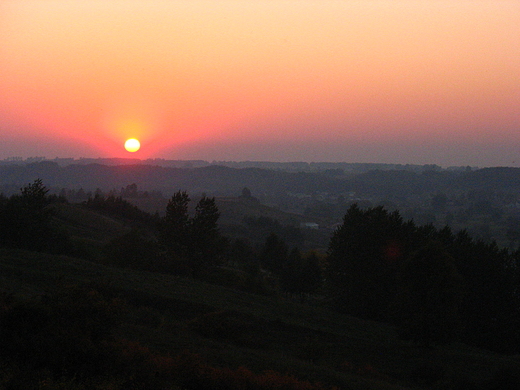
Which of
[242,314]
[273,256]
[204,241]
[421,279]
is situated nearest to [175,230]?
[204,241]

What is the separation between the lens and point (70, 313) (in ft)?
44.5

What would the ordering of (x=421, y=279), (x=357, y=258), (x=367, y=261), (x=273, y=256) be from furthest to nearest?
(x=273, y=256) < (x=357, y=258) < (x=367, y=261) < (x=421, y=279)

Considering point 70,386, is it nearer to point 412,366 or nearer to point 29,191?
point 412,366

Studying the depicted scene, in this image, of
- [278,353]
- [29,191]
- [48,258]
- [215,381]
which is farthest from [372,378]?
[29,191]

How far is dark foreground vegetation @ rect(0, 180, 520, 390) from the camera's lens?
13.6 m

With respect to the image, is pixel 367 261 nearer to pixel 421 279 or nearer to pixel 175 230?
pixel 421 279

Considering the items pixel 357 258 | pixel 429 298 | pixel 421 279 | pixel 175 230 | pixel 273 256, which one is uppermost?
pixel 175 230

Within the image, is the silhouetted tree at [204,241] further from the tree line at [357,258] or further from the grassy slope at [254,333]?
the grassy slope at [254,333]

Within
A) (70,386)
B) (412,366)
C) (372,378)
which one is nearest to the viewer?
(70,386)

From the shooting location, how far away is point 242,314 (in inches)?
1133

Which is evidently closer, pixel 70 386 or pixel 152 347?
pixel 70 386

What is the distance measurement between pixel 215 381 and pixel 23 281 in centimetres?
1746

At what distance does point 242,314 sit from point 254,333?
10.3ft

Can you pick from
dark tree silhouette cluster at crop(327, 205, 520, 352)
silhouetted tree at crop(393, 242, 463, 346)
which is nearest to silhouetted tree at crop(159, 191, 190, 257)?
dark tree silhouette cluster at crop(327, 205, 520, 352)
